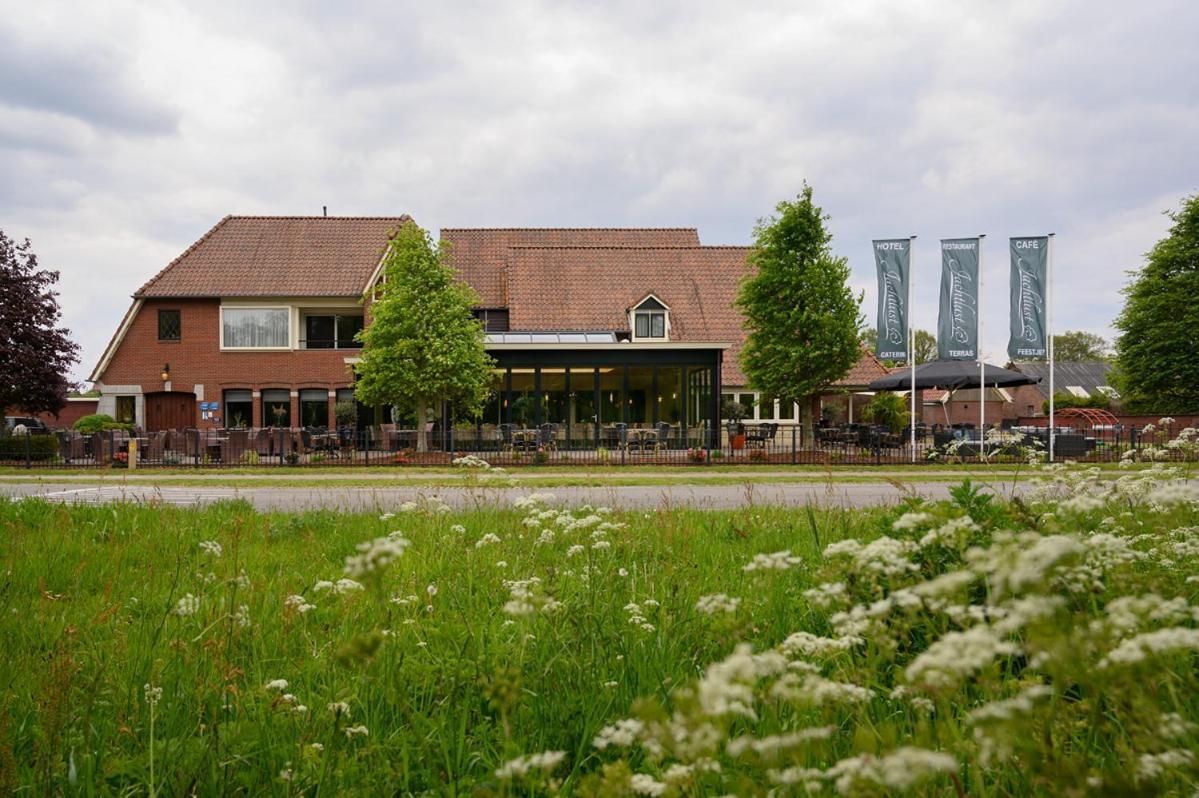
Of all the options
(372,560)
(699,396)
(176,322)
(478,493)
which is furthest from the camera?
(176,322)

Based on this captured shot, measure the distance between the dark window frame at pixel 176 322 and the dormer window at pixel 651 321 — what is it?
66.8ft

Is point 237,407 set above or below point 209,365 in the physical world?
below

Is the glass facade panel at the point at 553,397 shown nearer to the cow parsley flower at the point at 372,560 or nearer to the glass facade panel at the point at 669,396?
the glass facade panel at the point at 669,396

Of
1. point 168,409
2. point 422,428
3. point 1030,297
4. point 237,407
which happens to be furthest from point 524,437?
point 168,409

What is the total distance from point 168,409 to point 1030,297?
3495 centimetres

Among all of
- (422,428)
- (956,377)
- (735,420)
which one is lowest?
(422,428)

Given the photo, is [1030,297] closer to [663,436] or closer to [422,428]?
[663,436]

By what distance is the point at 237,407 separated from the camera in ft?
115

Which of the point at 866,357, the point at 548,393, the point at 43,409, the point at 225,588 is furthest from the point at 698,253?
the point at 225,588

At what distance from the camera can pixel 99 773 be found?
2.70 m

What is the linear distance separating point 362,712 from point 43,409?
33800mm

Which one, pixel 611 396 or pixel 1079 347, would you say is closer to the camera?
pixel 611 396

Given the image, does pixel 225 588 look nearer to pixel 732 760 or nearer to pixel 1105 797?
pixel 732 760

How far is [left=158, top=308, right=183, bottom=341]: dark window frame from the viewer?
114ft
